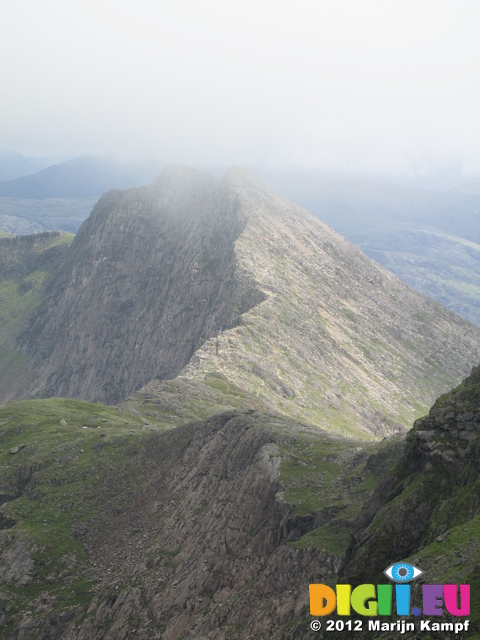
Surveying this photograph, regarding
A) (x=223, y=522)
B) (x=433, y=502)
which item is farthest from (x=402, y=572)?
(x=223, y=522)

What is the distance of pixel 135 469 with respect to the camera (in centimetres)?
11069

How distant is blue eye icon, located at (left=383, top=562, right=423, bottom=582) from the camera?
142ft

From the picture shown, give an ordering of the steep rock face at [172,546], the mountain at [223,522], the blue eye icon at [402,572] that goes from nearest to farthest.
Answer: the blue eye icon at [402,572]
the mountain at [223,522]
the steep rock face at [172,546]

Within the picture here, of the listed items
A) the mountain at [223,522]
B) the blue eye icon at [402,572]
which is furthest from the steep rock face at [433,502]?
the blue eye icon at [402,572]

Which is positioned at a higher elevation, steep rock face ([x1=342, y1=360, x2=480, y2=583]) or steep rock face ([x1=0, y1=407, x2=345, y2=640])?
steep rock face ([x1=342, y1=360, x2=480, y2=583])

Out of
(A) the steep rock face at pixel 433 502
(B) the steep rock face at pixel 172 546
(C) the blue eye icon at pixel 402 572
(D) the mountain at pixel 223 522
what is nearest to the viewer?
(C) the blue eye icon at pixel 402 572

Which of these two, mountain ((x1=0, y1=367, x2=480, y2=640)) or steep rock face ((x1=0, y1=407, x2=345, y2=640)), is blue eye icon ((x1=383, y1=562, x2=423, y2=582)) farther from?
steep rock face ((x1=0, y1=407, x2=345, y2=640))

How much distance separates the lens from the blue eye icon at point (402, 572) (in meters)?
43.4

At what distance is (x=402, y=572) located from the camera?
44219 mm

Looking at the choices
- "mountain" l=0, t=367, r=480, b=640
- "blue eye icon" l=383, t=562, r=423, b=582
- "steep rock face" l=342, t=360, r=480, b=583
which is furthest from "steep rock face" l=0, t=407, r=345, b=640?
"blue eye icon" l=383, t=562, r=423, b=582

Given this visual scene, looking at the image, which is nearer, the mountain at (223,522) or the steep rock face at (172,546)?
the mountain at (223,522)

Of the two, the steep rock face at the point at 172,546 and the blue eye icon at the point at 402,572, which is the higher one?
the blue eye icon at the point at 402,572

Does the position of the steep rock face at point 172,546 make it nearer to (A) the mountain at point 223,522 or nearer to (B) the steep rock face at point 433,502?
(A) the mountain at point 223,522

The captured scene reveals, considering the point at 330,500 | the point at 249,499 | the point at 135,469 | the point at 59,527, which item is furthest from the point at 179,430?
the point at 330,500
